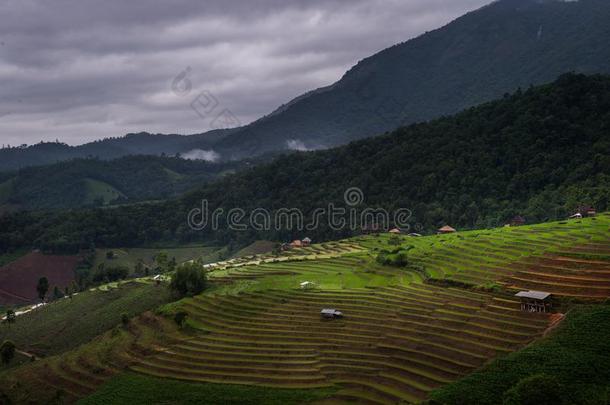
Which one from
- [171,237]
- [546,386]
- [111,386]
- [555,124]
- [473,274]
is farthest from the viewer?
[171,237]

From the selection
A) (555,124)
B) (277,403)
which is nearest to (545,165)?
(555,124)

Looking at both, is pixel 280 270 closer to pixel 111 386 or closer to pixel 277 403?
pixel 111 386

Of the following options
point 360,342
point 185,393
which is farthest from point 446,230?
point 185,393

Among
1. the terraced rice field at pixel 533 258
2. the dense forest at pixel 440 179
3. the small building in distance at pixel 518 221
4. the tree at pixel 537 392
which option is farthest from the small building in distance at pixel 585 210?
the tree at pixel 537 392

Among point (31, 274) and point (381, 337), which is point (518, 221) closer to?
point (381, 337)

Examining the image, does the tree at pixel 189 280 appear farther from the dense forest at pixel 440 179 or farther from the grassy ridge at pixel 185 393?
the dense forest at pixel 440 179

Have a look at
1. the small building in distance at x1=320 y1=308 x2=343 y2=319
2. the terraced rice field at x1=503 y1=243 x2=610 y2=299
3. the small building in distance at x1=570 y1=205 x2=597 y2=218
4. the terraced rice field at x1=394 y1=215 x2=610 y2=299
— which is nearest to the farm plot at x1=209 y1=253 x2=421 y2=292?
the terraced rice field at x1=394 y1=215 x2=610 y2=299

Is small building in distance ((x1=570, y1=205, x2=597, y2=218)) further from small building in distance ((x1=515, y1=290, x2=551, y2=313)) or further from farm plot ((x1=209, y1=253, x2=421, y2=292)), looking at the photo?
small building in distance ((x1=515, y1=290, x2=551, y2=313))
